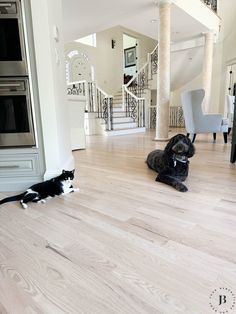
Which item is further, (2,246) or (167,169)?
(167,169)

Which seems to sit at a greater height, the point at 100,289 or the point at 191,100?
the point at 191,100

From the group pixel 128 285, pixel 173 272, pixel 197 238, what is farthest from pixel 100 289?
pixel 197 238

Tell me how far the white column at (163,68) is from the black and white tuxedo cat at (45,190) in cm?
329

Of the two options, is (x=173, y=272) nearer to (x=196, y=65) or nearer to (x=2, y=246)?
(x=2, y=246)

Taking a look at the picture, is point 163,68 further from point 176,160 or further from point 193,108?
point 176,160

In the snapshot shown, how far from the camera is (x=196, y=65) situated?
7.78 meters

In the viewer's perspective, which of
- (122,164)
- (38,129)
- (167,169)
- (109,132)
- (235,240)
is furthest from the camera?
→ (109,132)

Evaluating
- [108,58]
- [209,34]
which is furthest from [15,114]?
[108,58]

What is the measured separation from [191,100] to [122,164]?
6.76ft

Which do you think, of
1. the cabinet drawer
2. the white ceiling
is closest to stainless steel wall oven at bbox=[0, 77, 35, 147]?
the cabinet drawer

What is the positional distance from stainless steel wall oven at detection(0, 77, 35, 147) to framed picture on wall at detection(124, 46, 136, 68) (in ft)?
Answer: 31.4

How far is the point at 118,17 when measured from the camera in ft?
16.2

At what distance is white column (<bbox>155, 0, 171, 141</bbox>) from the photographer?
14.3ft

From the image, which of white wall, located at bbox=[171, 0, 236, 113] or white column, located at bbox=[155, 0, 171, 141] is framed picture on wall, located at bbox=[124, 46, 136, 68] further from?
white column, located at bbox=[155, 0, 171, 141]
